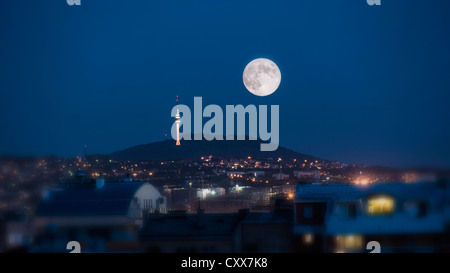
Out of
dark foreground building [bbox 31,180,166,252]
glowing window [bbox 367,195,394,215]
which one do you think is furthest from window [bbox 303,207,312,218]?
dark foreground building [bbox 31,180,166,252]

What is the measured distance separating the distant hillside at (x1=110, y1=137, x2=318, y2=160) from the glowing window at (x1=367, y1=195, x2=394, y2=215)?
5617 millimetres

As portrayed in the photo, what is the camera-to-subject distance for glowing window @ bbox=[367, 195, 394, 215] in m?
9.45

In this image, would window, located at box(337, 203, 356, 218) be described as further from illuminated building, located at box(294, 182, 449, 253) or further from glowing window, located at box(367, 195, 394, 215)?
glowing window, located at box(367, 195, 394, 215)

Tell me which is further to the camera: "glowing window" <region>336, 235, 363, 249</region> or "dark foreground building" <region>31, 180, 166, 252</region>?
"dark foreground building" <region>31, 180, 166, 252</region>

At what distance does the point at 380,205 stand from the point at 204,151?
372 inches

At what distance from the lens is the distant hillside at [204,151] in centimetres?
1619

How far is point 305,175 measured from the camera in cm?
1914

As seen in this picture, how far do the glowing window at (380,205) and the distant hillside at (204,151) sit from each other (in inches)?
221

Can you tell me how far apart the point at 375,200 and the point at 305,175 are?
930 cm

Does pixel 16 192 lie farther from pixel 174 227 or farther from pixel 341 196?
pixel 341 196

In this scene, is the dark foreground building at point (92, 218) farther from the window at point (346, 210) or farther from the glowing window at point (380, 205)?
the glowing window at point (380, 205)

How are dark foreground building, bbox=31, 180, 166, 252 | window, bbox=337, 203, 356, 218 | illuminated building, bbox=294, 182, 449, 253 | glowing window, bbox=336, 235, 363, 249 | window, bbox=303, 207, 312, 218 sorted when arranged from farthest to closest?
1. window, bbox=303, 207, 312, 218
2. dark foreground building, bbox=31, 180, 166, 252
3. window, bbox=337, 203, 356, 218
4. glowing window, bbox=336, 235, 363, 249
5. illuminated building, bbox=294, 182, 449, 253

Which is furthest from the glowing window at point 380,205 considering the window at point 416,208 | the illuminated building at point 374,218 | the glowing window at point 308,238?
the glowing window at point 308,238

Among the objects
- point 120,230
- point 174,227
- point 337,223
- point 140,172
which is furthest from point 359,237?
point 140,172
